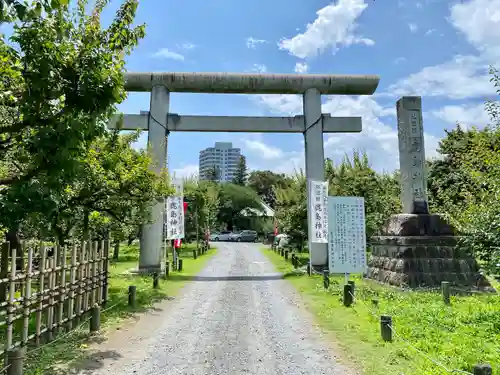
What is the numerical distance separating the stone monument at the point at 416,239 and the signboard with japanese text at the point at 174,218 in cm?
790

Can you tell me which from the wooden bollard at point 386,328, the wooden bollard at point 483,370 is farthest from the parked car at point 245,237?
the wooden bollard at point 483,370

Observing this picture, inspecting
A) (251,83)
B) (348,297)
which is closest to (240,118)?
(251,83)

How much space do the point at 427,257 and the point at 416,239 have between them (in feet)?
2.03

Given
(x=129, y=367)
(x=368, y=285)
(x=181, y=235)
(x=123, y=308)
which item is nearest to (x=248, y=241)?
(x=181, y=235)

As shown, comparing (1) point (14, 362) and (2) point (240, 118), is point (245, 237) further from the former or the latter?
(1) point (14, 362)

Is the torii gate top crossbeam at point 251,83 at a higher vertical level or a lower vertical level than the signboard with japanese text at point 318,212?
higher

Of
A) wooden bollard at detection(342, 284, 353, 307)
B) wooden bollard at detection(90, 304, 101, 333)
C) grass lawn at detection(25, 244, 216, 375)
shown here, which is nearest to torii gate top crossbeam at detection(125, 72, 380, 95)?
grass lawn at detection(25, 244, 216, 375)

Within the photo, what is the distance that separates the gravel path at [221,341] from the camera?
218 inches

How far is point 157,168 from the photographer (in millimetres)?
14664

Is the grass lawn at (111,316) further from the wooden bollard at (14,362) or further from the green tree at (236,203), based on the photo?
the green tree at (236,203)

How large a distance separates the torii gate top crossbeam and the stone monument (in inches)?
115

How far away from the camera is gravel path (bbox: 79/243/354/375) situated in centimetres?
555

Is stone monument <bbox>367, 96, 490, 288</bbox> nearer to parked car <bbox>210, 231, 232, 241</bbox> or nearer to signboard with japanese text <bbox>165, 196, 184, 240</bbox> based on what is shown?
signboard with japanese text <bbox>165, 196, 184, 240</bbox>

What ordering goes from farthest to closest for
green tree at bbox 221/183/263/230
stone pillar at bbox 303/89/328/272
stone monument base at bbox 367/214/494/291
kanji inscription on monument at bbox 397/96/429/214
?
green tree at bbox 221/183/263/230
stone pillar at bbox 303/89/328/272
kanji inscription on monument at bbox 397/96/429/214
stone monument base at bbox 367/214/494/291
